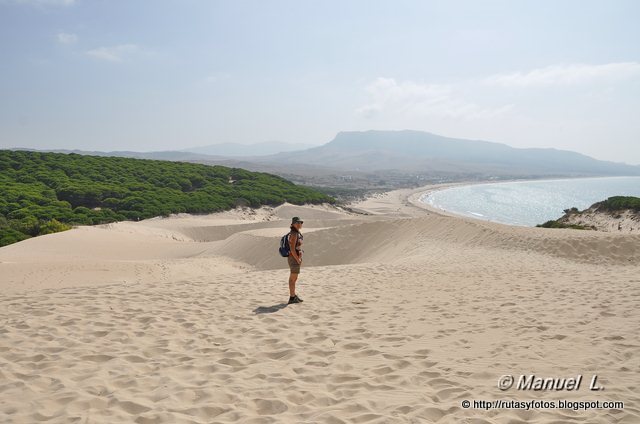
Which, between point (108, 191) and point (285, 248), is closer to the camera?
point (285, 248)

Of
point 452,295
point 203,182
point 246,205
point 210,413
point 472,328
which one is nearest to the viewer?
point 210,413

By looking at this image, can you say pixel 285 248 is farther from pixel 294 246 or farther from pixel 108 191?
pixel 108 191

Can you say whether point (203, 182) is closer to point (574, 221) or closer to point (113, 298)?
point (574, 221)

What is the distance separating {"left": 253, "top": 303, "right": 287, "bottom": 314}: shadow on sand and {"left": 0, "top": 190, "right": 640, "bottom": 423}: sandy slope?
0.04m

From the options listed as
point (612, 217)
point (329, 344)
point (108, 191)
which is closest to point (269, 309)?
point (329, 344)

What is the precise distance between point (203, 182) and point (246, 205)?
34.4 feet

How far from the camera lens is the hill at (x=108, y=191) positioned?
30609 mm

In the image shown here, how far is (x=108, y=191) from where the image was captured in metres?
39.0

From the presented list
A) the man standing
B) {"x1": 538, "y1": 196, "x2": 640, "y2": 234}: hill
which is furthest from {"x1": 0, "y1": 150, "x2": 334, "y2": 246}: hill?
{"x1": 538, "y1": 196, "x2": 640, "y2": 234}: hill

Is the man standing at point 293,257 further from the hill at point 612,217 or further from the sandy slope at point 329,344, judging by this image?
the hill at point 612,217

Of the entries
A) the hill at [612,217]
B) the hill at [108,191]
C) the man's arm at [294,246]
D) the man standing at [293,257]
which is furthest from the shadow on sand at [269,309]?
the hill at [612,217]

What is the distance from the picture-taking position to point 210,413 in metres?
3.95

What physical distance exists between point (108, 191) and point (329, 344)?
38.5 metres

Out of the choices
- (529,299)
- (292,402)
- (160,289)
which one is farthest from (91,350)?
(529,299)
